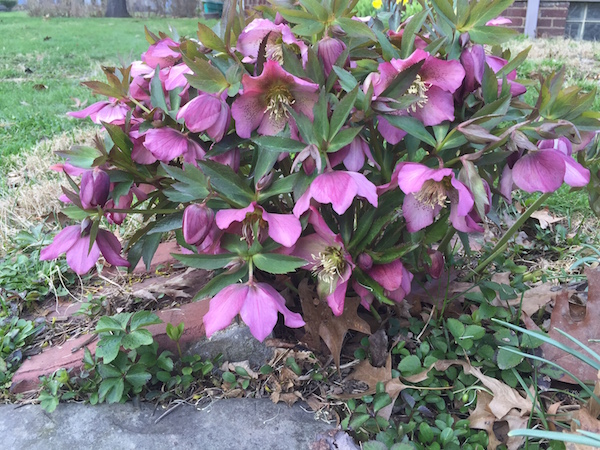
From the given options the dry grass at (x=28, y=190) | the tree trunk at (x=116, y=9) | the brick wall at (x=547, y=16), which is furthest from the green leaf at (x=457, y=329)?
the tree trunk at (x=116, y=9)

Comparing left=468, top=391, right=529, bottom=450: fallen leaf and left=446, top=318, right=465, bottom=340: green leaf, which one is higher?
left=446, top=318, right=465, bottom=340: green leaf

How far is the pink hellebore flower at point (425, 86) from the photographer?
2.81 feet

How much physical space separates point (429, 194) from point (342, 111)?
0.21 meters

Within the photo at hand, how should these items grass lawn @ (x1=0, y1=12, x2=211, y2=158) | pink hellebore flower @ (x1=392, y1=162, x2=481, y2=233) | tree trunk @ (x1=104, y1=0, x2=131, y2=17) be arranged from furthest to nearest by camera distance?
tree trunk @ (x1=104, y1=0, x2=131, y2=17) → grass lawn @ (x1=0, y1=12, x2=211, y2=158) → pink hellebore flower @ (x1=392, y1=162, x2=481, y2=233)

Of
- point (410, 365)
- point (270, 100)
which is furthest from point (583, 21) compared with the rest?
point (270, 100)

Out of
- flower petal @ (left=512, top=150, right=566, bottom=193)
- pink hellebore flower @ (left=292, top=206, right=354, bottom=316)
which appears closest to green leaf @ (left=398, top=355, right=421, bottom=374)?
pink hellebore flower @ (left=292, top=206, right=354, bottom=316)

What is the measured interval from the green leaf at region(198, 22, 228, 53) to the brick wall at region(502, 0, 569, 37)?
521 cm

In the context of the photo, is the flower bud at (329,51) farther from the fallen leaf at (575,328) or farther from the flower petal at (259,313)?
the fallen leaf at (575,328)

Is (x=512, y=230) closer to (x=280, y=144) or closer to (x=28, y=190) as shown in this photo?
(x=280, y=144)

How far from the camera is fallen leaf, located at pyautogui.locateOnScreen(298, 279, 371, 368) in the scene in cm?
114

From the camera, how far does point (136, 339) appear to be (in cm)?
111

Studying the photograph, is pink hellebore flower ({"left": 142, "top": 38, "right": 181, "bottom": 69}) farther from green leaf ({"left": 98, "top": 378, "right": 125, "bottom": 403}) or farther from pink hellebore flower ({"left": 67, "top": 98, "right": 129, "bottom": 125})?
green leaf ({"left": 98, "top": 378, "right": 125, "bottom": 403})

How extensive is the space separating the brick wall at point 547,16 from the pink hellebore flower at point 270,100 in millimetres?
5225

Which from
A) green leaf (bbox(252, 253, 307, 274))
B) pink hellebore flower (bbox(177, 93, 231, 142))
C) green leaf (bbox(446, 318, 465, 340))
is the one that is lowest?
green leaf (bbox(446, 318, 465, 340))
